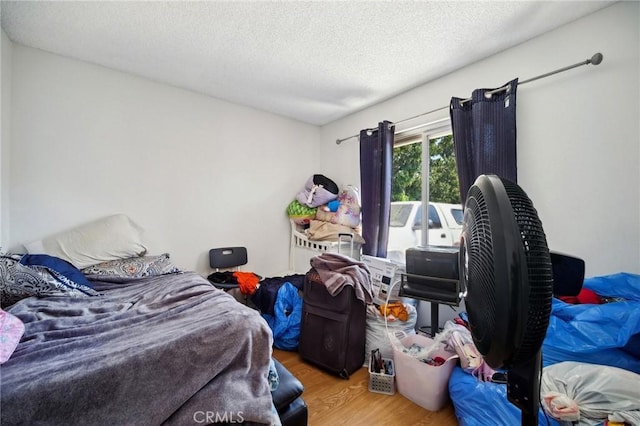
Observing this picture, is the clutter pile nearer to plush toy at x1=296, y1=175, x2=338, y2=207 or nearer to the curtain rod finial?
plush toy at x1=296, y1=175, x2=338, y2=207

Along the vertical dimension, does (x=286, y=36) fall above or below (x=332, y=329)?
above

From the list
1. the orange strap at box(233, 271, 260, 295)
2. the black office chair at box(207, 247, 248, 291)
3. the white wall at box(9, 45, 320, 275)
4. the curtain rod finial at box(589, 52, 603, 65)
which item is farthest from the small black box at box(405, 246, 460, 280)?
the white wall at box(9, 45, 320, 275)

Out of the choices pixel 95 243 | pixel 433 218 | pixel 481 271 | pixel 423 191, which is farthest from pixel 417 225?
pixel 95 243

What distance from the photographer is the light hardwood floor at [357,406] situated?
132 cm

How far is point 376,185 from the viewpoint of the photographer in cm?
247

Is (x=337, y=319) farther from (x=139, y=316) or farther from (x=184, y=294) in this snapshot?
(x=139, y=316)

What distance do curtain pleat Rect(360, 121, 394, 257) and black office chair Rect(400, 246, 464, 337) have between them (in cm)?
73

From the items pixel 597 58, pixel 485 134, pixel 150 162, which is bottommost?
pixel 150 162

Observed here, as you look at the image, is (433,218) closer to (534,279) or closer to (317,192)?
(317,192)

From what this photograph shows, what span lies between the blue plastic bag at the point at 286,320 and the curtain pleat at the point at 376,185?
36.1 inches

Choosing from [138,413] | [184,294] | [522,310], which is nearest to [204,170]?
[184,294]

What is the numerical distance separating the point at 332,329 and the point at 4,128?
2.57 m

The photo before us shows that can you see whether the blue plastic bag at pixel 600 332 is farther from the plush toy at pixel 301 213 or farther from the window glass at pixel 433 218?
the plush toy at pixel 301 213

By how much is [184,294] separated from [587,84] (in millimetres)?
2559
